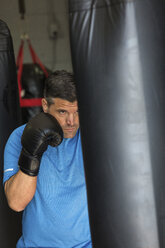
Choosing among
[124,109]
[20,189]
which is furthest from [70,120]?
[124,109]

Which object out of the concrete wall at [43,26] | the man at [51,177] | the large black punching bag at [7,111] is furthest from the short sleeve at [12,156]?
the concrete wall at [43,26]

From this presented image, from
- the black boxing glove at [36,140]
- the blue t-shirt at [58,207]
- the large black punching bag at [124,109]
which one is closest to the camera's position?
the large black punching bag at [124,109]

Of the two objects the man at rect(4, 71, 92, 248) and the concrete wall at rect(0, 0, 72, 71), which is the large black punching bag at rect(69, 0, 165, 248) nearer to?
the man at rect(4, 71, 92, 248)

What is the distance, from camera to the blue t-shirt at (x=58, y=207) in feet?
4.95

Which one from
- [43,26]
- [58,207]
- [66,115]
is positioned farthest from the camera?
[43,26]

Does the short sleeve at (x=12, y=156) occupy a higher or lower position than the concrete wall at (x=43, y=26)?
lower

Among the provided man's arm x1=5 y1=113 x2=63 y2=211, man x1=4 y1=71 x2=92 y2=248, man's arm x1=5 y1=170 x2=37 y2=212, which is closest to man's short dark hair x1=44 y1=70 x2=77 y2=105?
man x1=4 y1=71 x2=92 y2=248

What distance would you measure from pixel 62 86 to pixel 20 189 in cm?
47

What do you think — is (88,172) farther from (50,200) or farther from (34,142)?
(50,200)

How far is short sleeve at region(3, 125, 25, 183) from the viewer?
154cm

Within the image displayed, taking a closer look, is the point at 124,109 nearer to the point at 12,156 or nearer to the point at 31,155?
the point at 31,155

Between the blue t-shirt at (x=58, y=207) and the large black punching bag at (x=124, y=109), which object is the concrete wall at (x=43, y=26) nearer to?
the blue t-shirt at (x=58, y=207)

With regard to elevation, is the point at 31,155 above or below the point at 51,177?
above

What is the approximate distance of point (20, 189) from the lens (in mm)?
1460
